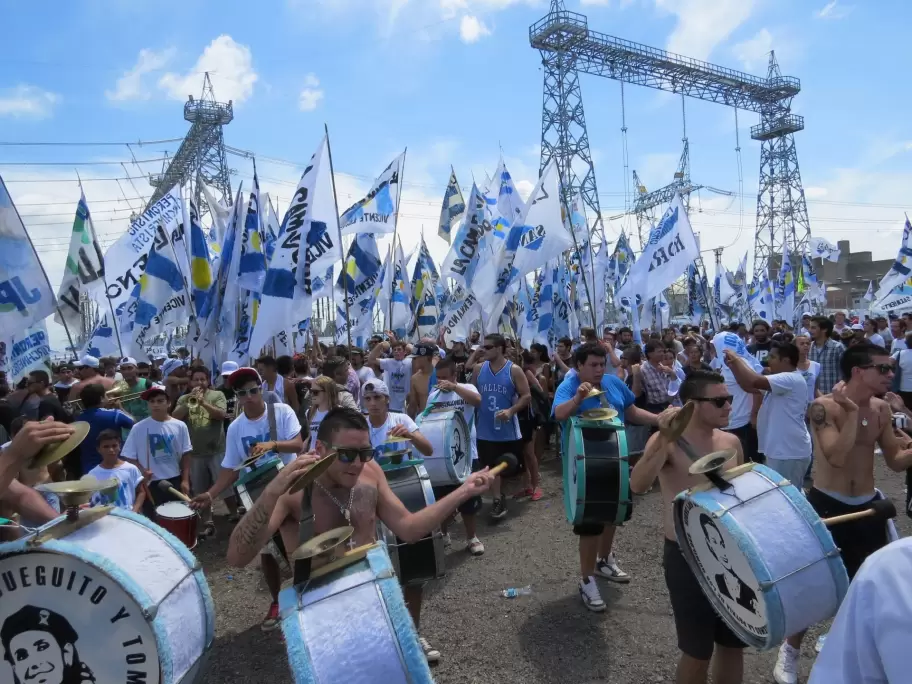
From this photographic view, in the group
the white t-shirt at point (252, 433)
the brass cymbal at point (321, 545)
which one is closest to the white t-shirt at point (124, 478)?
the white t-shirt at point (252, 433)

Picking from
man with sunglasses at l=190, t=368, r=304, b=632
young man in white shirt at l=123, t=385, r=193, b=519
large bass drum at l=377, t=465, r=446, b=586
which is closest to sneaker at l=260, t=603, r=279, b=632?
man with sunglasses at l=190, t=368, r=304, b=632

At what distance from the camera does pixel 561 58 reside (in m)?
28.5

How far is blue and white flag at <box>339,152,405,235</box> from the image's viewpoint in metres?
11.6

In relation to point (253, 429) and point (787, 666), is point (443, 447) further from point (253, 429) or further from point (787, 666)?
point (787, 666)

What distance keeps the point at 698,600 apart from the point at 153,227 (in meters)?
11.5

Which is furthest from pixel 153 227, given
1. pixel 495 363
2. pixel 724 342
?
pixel 724 342

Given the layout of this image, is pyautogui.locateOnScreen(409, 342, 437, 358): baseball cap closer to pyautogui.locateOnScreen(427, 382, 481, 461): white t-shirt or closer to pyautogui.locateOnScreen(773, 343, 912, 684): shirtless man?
pyautogui.locateOnScreen(427, 382, 481, 461): white t-shirt

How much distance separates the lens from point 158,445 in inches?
256

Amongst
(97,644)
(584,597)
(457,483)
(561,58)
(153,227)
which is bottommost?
(584,597)

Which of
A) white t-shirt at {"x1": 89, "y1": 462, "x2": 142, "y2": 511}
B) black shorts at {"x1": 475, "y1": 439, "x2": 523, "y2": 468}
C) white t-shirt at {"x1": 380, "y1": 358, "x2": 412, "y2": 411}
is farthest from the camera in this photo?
white t-shirt at {"x1": 380, "y1": 358, "x2": 412, "y2": 411}

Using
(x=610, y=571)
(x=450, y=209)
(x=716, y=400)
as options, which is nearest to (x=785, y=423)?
(x=610, y=571)

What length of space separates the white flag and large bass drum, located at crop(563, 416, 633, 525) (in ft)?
23.8

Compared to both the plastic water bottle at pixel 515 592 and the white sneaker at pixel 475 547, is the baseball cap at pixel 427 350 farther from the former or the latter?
the plastic water bottle at pixel 515 592

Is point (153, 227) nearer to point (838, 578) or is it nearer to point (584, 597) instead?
point (584, 597)
